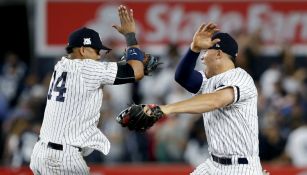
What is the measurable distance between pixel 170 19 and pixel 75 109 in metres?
7.54

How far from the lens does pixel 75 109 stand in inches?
379

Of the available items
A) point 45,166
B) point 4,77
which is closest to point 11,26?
point 4,77

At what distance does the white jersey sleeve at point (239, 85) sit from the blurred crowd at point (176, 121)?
16.4ft

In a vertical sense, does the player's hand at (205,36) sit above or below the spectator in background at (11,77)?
above

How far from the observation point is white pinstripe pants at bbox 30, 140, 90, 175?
9656 millimetres

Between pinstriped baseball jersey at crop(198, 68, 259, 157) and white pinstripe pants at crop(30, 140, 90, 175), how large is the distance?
1251 millimetres

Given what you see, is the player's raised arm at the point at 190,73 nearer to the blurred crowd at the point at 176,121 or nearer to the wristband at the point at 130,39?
the wristband at the point at 130,39

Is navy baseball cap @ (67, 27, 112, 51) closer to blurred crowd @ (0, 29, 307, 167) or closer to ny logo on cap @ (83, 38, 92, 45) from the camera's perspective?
ny logo on cap @ (83, 38, 92, 45)

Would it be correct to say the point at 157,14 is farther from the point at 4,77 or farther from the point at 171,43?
the point at 4,77

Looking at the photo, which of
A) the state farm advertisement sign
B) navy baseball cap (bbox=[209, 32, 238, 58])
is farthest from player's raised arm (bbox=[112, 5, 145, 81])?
the state farm advertisement sign

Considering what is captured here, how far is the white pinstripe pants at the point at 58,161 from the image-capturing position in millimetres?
9656

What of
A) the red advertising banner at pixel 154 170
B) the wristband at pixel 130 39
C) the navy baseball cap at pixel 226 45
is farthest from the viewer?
the red advertising banner at pixel 154 170

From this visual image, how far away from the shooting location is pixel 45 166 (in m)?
9.73

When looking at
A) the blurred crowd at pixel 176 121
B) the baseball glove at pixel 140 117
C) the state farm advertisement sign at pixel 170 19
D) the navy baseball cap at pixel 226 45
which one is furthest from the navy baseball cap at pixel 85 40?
the state farm advertisement sign at pixel 170 19
